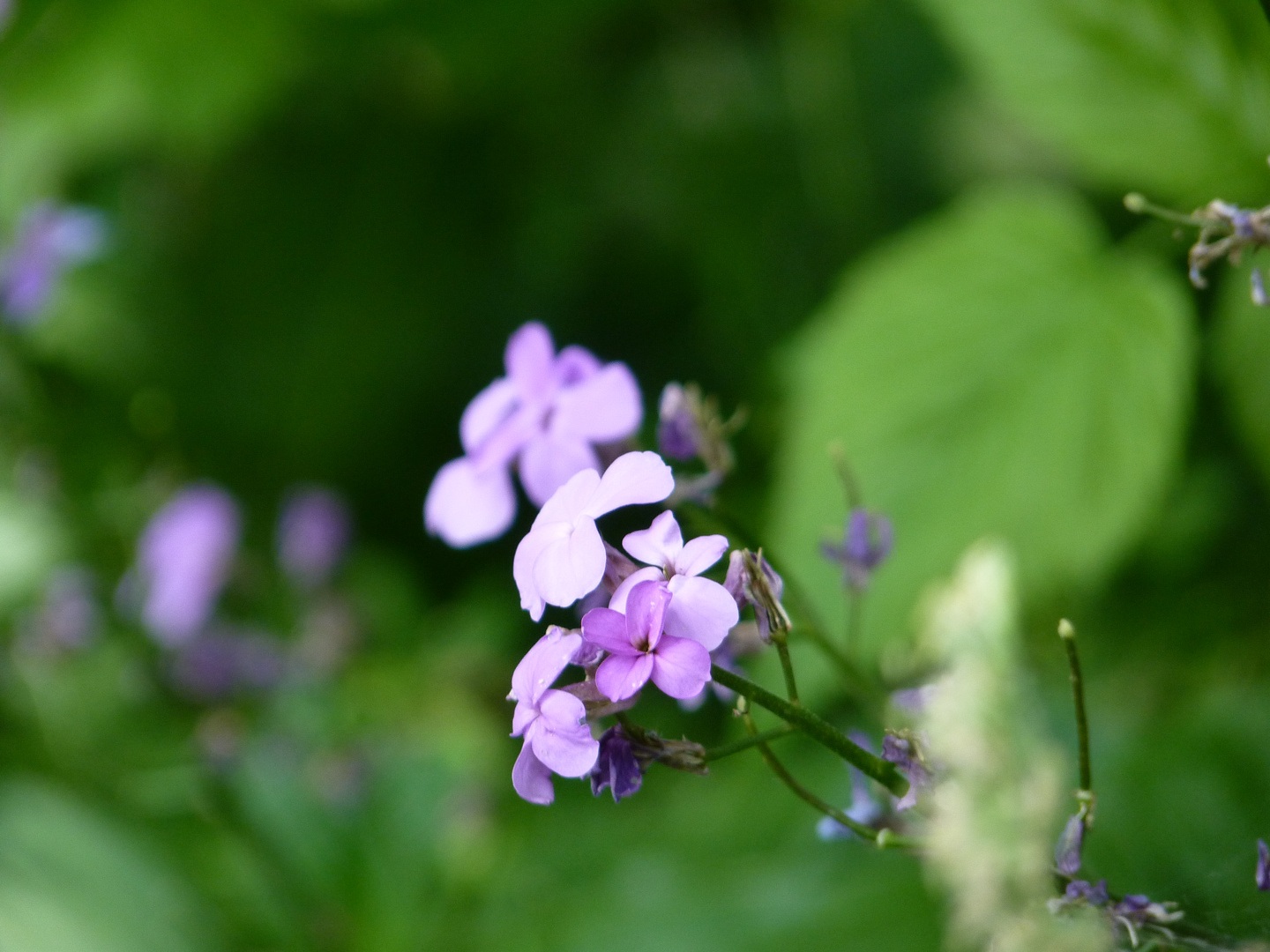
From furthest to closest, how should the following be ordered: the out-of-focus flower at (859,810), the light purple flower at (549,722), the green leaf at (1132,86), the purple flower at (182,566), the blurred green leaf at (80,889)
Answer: the purple flower at (182,566), the blurred green leaf at (80,889), the green leaf at (1132,86), the out-of-focus flower at (859,810), the light purple flower at (549,722)

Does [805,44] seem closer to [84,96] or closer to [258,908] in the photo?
[84,96]

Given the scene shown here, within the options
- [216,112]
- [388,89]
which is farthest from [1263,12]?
[388,89]

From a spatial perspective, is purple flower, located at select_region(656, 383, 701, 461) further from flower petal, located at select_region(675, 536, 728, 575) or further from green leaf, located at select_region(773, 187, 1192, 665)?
green leaf, located at select_region(773, 187, 1192, 665)

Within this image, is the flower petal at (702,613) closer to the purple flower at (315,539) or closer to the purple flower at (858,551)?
the purple flower at (858,551)

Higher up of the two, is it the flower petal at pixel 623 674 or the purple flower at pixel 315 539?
the purple flower at pixel 315 539

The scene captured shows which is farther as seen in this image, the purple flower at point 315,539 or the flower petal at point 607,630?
the purple flower at point 315,539

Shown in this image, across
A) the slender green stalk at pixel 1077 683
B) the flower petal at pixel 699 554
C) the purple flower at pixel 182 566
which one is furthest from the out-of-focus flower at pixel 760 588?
the purple flower at pixel 182 566

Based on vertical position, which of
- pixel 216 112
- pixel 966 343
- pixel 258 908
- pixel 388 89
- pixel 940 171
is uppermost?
pixel 388 89

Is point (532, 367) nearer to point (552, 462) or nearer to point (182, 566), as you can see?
point (552, 462)

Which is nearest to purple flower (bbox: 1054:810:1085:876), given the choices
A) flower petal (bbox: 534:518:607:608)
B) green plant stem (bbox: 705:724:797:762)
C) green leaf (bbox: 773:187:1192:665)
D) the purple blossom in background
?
green plant stem (bbox: 705:724:797:762)
